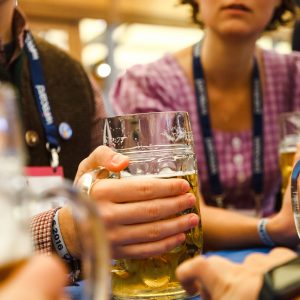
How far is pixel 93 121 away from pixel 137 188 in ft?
2.50

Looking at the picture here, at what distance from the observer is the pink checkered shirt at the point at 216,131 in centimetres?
149

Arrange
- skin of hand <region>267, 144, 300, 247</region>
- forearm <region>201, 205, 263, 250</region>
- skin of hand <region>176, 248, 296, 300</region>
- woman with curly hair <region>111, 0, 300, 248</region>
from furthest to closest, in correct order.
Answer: woman with curly hair <region>111, 0, 300, 248</region>, forearm <region>201, 205, 263, 250</region>, skin of hand <region>267, 144, 300, 247</region>, skin of hand <region>176, 248, 296, 300</region>

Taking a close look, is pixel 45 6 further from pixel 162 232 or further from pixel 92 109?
pixel 162 232

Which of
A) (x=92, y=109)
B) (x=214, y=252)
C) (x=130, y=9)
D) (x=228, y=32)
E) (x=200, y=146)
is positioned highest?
(x=130, y=9)

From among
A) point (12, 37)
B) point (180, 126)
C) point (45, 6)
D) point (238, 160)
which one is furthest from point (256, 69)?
point (45, 6)

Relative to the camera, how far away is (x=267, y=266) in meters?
0.45

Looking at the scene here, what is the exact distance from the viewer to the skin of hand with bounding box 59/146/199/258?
62 cm

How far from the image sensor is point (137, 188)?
0.62m

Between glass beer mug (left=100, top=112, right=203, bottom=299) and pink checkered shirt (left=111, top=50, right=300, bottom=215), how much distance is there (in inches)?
31.7

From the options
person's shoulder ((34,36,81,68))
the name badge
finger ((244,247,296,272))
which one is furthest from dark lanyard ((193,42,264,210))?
finger ((244,247,296,272))

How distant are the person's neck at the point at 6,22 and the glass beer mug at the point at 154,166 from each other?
2.10 feet

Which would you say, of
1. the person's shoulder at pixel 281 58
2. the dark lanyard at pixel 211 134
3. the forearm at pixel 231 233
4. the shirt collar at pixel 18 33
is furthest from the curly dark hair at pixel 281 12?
the forearm at pixel 231 233

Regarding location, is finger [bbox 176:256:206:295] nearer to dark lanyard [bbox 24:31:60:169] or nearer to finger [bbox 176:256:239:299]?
finger [bbox 176:256:239:299]

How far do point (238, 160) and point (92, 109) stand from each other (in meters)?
0.43
